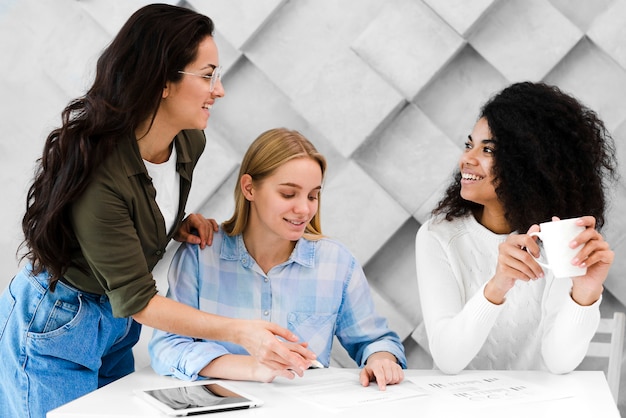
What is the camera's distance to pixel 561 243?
45.1 inches

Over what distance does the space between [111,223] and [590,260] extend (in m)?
0.75

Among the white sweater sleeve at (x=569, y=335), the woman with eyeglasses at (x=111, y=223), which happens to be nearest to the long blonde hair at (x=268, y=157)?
the woman with eyeglasses at (x=111, y=223)

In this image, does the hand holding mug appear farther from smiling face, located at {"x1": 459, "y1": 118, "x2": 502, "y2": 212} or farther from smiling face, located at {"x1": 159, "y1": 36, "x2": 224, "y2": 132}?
smiling face, located at {"x1": 159, "y1": 36, "x2": 224, "y2": 132}

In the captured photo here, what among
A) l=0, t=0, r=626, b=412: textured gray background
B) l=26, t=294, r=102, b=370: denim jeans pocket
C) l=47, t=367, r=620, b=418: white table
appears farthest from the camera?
l=0, t=0, r=626, b=412: textured gray background

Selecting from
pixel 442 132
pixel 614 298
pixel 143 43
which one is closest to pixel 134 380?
pixel 143 43

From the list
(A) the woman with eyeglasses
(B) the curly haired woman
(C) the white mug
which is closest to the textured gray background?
(B) the curly haired woman

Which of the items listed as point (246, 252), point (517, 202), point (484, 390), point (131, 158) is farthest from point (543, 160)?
point (131, 158)

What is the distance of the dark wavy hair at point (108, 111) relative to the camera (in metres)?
1.23

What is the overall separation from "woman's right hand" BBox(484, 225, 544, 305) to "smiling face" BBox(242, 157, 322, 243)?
0.37 metres

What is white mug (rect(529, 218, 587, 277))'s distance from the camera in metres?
1.13

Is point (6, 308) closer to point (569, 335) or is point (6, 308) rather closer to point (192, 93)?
point (192, 93)

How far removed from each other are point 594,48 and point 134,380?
1284 mm

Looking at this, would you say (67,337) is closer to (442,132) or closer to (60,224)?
(60,224)

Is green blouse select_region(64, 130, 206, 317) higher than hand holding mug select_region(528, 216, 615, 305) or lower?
lower
